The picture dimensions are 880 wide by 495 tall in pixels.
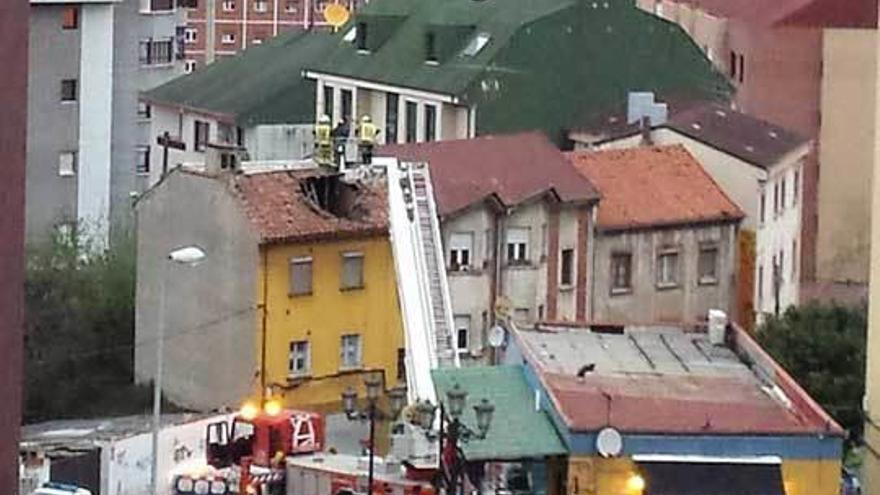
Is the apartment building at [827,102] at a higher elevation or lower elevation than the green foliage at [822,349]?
higher

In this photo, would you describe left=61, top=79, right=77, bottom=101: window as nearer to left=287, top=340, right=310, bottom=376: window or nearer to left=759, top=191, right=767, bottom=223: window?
left=759, top=191, right=767, bottom=223: window

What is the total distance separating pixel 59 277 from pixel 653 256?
6942mm

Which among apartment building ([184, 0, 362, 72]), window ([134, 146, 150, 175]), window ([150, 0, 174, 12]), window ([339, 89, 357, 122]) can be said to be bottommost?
window ([134, 146, 150, 175])

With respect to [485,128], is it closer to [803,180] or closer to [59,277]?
[803,180]

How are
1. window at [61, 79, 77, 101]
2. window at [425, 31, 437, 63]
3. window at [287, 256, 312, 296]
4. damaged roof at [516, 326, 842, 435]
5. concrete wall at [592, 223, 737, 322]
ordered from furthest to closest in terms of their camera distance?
window at [61, 79, 77, 101] < window at [425, 31, 437, 63] < concrete wall at [592, 223, 737, 322] < window at [287, 256, 312, 296] < damaged roof at [516, 326, 842, 435]

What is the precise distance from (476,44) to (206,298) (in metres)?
12.5

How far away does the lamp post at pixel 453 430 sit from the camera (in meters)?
17.3

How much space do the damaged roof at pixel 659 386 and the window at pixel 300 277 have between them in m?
4.22

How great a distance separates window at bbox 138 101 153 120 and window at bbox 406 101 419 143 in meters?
7.12

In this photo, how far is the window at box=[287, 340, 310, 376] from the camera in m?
27.0

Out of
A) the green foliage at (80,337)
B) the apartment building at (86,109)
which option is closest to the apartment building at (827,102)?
the apartment building at (86,109)

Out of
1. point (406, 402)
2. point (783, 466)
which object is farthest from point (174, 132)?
point (783, 466)

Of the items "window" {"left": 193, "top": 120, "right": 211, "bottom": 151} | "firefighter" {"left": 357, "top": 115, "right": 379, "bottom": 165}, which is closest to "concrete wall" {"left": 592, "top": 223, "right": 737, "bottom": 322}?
"firefighter" {"left": 357, "top": 115, "right": 379, "bottom": 165}

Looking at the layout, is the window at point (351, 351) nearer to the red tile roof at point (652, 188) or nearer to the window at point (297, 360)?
the window at point (297, 360)
